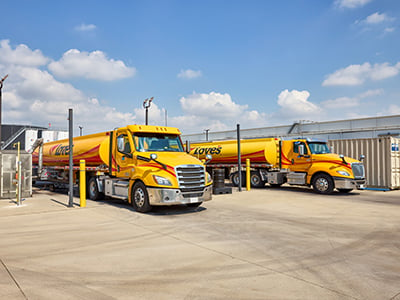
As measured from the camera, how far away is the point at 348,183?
554 inches

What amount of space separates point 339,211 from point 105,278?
25.9ft

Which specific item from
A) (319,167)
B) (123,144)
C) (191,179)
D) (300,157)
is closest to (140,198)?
(191,179)

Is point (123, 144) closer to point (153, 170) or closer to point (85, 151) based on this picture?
point (153, 170)

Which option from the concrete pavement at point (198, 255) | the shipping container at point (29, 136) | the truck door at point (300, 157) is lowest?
the concrete pavement at point (198, 255)

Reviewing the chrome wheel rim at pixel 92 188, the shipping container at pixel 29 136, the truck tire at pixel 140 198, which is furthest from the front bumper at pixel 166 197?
the shipping container at pixel 29 136

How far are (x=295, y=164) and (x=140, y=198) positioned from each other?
388 inches

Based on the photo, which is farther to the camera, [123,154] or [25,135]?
[25,135]

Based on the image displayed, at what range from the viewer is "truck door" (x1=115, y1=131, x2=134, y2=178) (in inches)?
400

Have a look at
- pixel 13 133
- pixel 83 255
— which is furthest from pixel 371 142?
pixel 13 133

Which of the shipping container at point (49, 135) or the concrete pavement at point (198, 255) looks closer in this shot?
the concrete pavement at point (198, 255)

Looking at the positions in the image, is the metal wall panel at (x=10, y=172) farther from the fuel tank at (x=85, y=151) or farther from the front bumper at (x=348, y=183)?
the front bumper at (x=348, y=183)

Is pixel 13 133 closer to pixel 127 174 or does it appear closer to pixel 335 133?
pixel 127 174

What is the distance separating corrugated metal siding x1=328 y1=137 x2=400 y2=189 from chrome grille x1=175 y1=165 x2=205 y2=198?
12.0 metres

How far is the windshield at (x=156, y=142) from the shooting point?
10.1m
